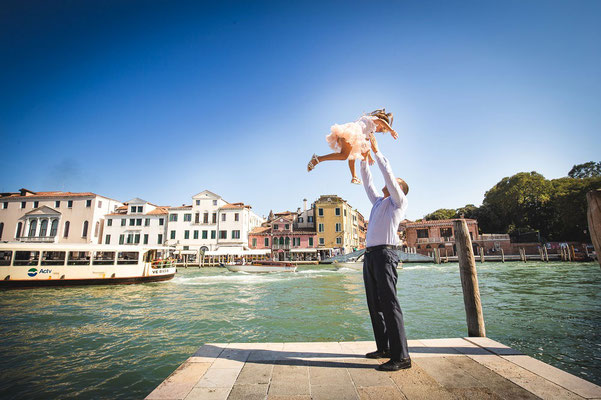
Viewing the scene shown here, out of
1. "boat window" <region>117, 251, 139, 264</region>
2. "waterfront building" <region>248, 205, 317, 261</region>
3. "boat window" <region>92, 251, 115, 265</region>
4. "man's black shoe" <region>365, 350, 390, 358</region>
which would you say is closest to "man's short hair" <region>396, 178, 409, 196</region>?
"man's black shoe" <region>365, 350, 390, 358</region>

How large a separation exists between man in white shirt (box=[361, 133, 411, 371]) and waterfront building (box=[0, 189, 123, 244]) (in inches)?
1776

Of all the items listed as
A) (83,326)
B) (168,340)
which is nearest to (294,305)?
(168,340)

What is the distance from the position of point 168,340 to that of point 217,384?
4252mm

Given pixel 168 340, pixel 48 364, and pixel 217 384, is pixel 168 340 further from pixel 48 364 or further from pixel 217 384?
pixel 217 384

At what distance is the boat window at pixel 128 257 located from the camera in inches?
731

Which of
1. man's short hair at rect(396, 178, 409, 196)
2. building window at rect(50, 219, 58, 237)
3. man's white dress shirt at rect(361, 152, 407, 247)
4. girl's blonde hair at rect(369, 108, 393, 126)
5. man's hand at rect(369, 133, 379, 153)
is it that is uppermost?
building window at rect(50, 219, 58, 237)

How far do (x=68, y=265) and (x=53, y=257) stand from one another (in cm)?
115

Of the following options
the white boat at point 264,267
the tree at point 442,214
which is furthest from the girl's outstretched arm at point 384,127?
the tree at point 442,214

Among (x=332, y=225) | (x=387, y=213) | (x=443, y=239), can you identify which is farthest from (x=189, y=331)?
(x=443, y=239)

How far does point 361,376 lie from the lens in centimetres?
240

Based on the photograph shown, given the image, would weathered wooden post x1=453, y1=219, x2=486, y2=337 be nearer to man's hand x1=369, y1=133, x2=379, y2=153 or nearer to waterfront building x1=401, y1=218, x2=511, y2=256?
man's hand x1=369, y1=133, x2=379, y2=153

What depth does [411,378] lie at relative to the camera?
234cm

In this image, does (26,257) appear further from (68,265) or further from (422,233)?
(422,233)

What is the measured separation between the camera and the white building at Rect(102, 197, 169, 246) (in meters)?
38.9
